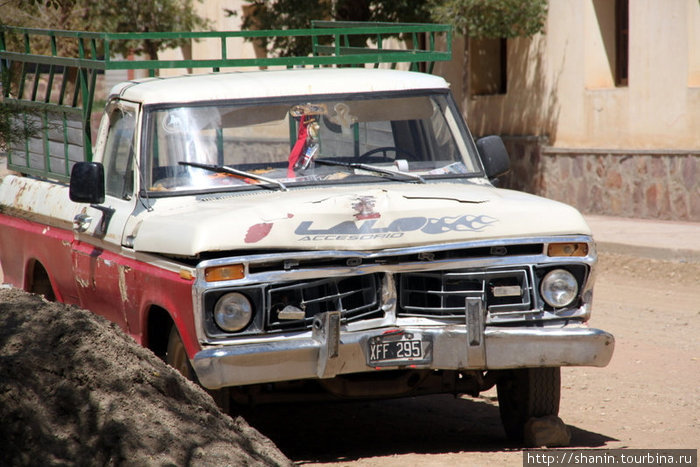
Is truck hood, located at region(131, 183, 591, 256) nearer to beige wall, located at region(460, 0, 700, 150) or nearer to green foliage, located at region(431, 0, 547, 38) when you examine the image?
beige wall, located at region(460, 0, 700, 150)

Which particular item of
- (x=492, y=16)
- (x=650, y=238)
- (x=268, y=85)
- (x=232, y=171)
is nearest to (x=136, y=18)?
(x=492, y=16)

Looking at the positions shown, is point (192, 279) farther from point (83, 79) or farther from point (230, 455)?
point (83, 79)

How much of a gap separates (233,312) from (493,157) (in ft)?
7.32

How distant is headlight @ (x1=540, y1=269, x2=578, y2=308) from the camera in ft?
18.0

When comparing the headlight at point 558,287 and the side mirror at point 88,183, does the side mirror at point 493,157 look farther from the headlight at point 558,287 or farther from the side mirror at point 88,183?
the side mirror at point 88,183

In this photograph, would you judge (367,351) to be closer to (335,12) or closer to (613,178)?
(613,178)

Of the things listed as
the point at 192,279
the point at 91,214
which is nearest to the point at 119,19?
the point at 91,214

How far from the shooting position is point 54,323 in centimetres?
507

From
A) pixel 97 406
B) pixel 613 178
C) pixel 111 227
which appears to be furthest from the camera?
pixel 613 178

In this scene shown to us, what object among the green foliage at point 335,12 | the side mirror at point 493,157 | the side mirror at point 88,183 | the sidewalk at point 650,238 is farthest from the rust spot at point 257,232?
the green foliage at point 335,12

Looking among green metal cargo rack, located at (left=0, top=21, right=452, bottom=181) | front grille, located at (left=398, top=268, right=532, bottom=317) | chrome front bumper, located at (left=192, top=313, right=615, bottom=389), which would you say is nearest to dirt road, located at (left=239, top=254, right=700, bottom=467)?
chrome front bumper, located at (left=192, top=313, right=615, bottom=389)

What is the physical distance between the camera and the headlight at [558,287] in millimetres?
5484

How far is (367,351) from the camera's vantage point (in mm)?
5270

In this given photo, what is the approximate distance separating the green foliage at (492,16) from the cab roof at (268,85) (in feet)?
34.4
